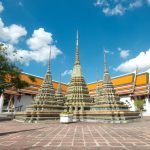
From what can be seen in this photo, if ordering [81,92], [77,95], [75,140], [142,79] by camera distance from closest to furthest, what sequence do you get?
[75,140] < [77,95] < [81,92] < [142,79]

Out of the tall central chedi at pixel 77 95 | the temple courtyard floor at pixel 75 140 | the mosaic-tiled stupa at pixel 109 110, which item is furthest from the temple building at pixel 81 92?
the temple courtyard floor at pixel 75 140

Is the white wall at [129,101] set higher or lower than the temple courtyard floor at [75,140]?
higher

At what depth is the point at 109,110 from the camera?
2078 centimetres

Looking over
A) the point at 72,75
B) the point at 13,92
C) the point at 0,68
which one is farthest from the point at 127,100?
the point at 0,68

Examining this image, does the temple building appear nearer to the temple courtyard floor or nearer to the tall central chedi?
the tall central chedi

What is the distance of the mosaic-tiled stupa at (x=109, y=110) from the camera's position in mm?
19953

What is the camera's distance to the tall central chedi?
25.2 m

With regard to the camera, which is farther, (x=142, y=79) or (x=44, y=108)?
(x=142, y=79)

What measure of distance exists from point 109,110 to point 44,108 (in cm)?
897

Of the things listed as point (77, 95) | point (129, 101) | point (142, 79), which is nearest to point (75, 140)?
point (77, 95)

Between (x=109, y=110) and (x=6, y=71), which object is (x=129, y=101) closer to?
(x=109, y=110)

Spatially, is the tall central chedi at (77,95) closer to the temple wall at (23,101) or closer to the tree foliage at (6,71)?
the tree foliage at (6,71)

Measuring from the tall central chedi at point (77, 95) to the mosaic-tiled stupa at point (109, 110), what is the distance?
229 centimetres

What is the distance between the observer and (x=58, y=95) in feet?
103
